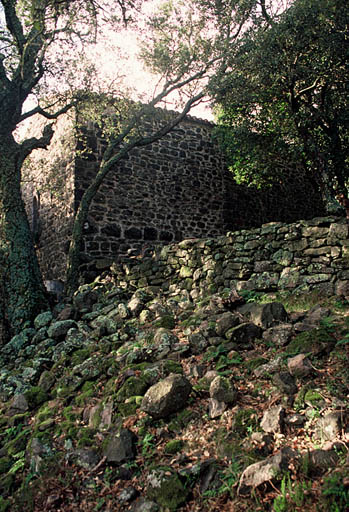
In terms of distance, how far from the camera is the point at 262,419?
335cm

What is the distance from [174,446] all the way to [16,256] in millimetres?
6490

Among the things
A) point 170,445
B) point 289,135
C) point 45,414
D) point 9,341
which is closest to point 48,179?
point 9,341

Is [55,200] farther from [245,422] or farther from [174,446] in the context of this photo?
[245,422]

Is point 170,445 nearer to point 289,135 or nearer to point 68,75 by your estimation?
point 289,135

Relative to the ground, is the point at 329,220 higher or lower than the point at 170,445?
higher

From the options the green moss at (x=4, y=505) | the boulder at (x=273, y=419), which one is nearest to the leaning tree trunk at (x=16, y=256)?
the green moss at (x=4, y=505)

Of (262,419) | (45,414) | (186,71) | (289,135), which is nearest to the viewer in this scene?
(262,419)

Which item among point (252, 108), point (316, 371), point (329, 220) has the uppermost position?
point (252, 108)

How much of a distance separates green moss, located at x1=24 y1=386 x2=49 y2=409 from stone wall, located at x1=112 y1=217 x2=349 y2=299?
9.97 ft

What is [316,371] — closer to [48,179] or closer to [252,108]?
[252,108]

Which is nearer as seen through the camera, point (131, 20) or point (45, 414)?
point (45, 414)

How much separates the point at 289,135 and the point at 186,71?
3.42 meters

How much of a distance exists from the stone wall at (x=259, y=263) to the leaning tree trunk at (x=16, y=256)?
1.91m

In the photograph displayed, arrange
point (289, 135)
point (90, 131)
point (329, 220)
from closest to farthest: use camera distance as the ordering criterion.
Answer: point (329, 220) < point (289, 135) < point (90, 131)
